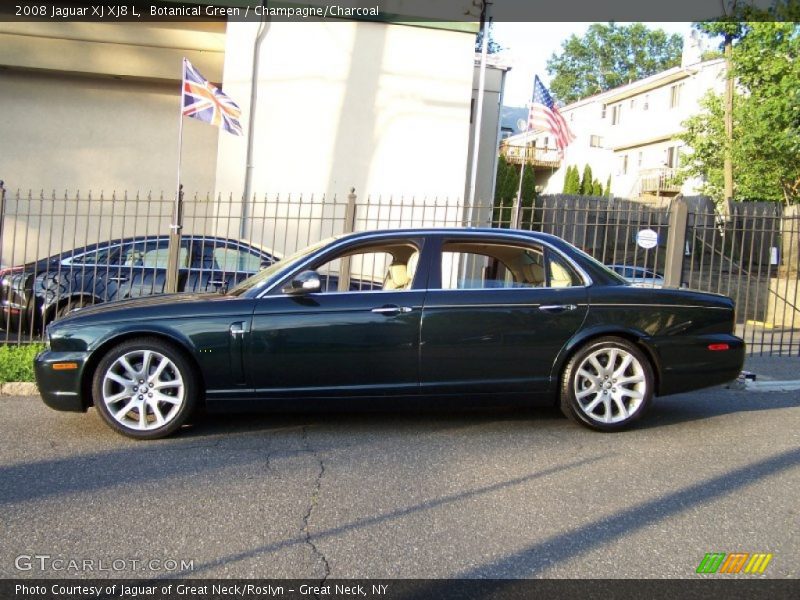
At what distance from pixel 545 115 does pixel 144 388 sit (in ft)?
42.6

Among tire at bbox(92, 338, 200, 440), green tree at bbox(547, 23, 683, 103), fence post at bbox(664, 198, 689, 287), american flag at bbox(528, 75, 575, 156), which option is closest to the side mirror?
tire at bbox(92, 338, 200, 440)

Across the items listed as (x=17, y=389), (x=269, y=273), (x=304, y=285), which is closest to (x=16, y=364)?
(x=17, y=389)

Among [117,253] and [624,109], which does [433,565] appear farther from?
[624,109]

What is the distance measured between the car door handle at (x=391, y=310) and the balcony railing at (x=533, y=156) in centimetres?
3105

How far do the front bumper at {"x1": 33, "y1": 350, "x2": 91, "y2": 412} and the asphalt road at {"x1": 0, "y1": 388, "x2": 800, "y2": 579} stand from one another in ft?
0.96

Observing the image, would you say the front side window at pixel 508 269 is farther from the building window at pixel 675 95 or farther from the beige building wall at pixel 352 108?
the building window at pixel 675 95

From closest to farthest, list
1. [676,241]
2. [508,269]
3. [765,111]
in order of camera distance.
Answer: [508,269]
[676,241]
[765,111]

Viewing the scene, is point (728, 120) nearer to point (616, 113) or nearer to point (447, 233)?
point (447, 233)

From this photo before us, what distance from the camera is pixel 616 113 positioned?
40.4m

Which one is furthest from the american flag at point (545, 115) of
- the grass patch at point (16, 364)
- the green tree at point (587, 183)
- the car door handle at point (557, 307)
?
the green tree at point (587, 183)

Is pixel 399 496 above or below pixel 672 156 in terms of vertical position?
below

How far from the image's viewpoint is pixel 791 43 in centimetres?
1858

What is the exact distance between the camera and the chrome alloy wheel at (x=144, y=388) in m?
5.60

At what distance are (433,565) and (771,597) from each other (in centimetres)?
149
